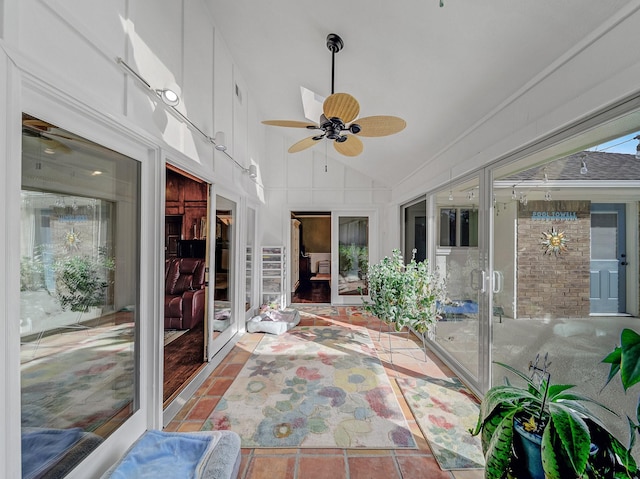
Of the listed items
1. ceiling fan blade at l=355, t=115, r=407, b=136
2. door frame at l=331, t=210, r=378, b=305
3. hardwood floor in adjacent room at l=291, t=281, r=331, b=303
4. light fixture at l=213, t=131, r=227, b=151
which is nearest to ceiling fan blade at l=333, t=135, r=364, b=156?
ceiling fan blade at l=355, t=115, r=407, b=136

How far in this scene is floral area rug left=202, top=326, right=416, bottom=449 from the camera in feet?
6.25

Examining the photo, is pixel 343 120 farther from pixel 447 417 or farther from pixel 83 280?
pixel 447 417

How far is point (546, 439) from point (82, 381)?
6.98ft

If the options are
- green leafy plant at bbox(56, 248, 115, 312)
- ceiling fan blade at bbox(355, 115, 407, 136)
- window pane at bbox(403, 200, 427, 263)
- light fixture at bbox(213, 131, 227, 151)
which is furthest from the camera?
window pane at bbox(403, 200, 427, 263)

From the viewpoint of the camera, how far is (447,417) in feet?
6.95

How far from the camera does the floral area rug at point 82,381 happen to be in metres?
1.21

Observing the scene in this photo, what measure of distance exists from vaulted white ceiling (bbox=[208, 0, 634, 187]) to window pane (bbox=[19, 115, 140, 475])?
186cm

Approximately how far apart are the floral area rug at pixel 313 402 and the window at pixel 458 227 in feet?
5.24

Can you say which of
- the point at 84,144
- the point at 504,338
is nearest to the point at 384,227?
the point at 504,338

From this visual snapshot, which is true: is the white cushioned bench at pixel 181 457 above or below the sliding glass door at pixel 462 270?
below

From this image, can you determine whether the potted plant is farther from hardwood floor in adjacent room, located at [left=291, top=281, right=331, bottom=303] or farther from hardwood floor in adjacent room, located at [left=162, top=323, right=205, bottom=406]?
hardwood floor in adjacent room, located at [left=291, top=281, right=331, bottom=303]

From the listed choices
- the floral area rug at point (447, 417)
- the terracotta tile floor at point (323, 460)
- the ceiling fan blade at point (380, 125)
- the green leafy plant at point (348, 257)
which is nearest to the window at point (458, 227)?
the ceiling fan blade at point (380, 125)

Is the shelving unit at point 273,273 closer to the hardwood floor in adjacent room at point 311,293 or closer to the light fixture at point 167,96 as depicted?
the hardwood floor in adjacent room at point 311,293

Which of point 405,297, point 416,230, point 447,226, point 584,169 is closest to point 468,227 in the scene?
point 447,226
